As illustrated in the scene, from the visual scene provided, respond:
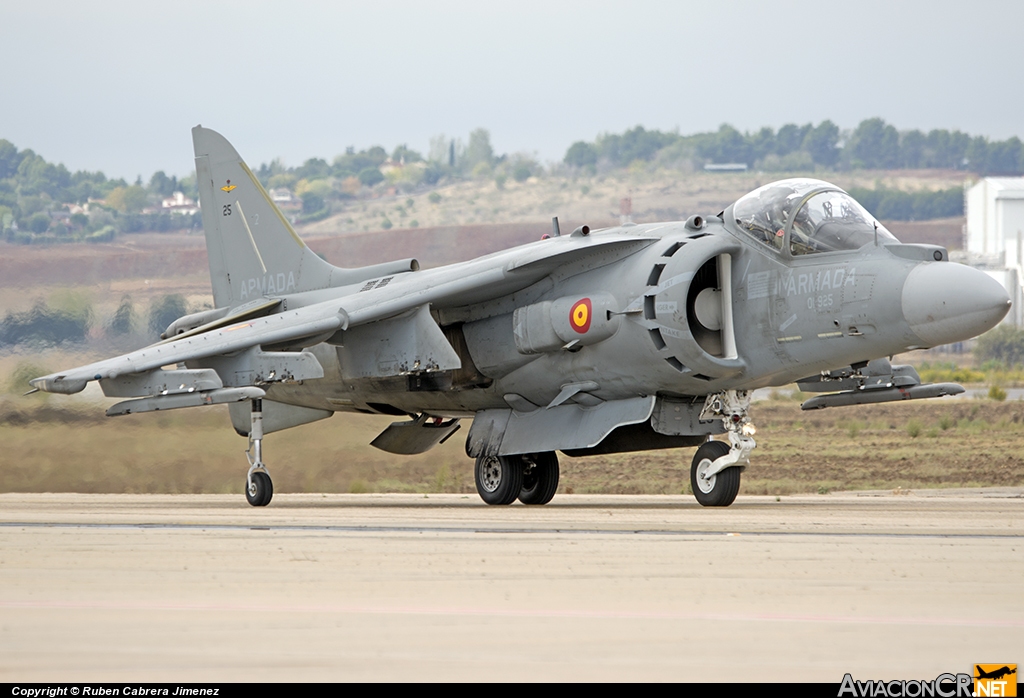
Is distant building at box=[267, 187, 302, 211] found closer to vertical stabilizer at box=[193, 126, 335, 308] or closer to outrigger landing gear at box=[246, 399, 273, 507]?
vertical stabilizer at box=[193, 126, 335, 308]

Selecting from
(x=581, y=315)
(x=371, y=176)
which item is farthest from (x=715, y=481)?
(x=371, y=176)

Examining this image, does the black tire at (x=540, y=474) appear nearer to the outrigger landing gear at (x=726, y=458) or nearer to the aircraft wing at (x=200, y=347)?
the outrigger landing gear at (x=726, y=458)

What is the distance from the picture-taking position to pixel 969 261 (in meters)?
96.6

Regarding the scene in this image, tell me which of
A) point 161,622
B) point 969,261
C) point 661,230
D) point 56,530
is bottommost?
point 969,261

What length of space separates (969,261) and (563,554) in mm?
93619

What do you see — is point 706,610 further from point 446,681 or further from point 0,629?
point 0,629

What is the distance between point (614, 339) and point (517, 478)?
253 cm

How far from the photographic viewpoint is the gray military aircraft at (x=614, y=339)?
42.7ft

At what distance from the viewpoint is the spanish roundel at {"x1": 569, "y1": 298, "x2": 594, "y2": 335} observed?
46.6 feet

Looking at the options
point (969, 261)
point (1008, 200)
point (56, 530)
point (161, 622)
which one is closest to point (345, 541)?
point (56, 530)

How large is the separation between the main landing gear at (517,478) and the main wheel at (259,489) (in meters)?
2.40

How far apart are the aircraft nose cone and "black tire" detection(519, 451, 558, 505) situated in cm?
501

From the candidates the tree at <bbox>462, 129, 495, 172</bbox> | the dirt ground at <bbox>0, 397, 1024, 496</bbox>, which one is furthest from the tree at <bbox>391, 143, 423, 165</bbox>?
the dirt ground at <bbox>0, 397, 1024, 496</bbox>

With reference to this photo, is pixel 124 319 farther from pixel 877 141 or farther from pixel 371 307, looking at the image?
pixel 877 141
